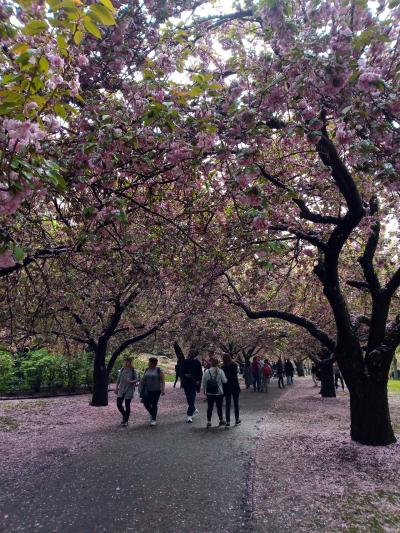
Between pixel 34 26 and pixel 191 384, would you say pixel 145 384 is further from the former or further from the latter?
pixel 34 26

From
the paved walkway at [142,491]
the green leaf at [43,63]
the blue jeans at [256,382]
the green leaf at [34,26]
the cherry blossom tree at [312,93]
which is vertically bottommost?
the paved walkway at [142,491]

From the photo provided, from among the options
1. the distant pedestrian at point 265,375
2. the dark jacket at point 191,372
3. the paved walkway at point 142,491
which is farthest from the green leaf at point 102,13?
the distant pedestrian at point 265,375

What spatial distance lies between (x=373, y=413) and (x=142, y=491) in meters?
4.76

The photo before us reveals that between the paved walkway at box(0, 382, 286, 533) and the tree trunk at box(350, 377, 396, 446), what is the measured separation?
2.20 metres

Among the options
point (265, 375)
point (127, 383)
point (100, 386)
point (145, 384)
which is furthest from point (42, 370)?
point (265, 375)

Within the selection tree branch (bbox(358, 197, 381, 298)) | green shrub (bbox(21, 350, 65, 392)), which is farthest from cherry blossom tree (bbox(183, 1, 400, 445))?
green shrub (bbox(21, 350, 65, 392))

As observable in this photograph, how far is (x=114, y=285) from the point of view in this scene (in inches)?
329

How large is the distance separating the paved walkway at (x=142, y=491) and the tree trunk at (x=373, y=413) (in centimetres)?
220

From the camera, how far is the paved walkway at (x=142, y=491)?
4352 millimetres

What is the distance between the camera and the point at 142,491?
17.4 feet

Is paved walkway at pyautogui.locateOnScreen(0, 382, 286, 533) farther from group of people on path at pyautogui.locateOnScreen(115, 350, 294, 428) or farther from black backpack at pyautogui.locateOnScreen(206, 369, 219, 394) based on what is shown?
group of people on path at pyautogui.locateOnScreen(115, 350, 294, 428)

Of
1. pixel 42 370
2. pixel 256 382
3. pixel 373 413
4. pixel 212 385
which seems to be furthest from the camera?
pixel 256 382

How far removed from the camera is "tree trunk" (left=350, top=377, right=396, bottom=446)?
25.2 ft

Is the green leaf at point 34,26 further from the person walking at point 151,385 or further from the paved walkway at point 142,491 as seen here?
the person walking at point 151,385
